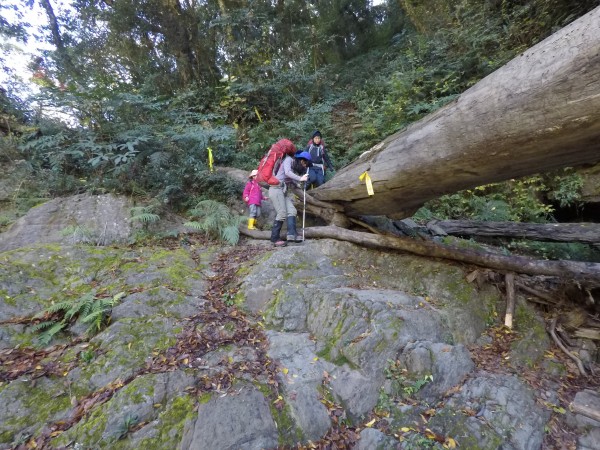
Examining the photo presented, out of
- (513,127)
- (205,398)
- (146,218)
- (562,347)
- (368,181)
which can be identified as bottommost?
(562,347)

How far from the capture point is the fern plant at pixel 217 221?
6.51 m

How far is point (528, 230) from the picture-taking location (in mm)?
6910

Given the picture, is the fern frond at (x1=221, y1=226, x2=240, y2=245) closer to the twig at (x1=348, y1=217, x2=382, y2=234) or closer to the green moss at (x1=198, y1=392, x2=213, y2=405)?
the twig at (x1=348, y1=217, x2=382, y2=234)

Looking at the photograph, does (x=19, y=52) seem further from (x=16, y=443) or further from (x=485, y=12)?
(x=485, y=12)

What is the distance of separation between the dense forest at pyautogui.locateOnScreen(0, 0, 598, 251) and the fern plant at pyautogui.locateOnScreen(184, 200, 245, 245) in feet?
2.10

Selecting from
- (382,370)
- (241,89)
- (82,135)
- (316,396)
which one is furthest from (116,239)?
(241,89)

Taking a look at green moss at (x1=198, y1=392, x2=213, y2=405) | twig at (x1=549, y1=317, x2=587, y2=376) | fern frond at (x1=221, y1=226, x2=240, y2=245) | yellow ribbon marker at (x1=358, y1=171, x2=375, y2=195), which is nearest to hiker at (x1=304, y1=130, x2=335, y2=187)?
fern frond at (x1=221, y1=226, x2=240, y2=245)

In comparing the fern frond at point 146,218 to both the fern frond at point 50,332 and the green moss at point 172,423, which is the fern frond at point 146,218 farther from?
the green moss at point 172,423

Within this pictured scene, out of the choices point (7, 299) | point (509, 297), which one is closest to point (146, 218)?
point (7, 299)

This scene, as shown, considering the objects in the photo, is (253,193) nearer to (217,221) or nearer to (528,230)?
(217,221)

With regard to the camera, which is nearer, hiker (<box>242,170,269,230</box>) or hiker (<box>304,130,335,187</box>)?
hiker (<box>242,170,269,230</box>)

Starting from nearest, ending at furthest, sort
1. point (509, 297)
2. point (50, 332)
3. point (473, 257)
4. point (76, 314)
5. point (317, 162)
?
point (50, 332) → point (76, 314) → point (509, 297) → point (473, 257) → point (317, 162)

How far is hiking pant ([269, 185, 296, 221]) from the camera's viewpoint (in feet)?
20.8

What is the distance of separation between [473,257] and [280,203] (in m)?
3.63
